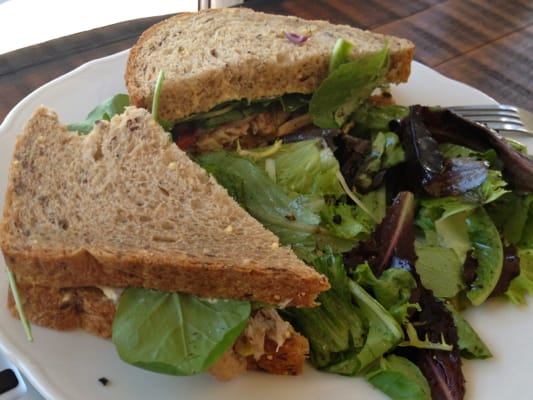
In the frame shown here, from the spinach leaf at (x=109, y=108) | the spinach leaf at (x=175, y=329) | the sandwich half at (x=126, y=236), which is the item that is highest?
the spinach leaf at (x=109, y=108)

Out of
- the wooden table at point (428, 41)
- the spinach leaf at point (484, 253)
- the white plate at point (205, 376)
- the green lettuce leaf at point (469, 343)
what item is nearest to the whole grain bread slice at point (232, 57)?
the wooden table at point (428, 41)

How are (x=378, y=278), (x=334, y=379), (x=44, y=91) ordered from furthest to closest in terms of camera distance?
(x=44, y=91)
(x=378, y=278)
(x=334, y=379)

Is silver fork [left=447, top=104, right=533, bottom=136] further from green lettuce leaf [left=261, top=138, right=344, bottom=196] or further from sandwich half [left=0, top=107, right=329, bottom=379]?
sandwich half [left=0, top=107, right=329, bottom=379]

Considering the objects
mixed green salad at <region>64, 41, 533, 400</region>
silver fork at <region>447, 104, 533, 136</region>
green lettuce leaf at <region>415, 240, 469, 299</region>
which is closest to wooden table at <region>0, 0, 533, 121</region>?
silver fork at <region>447, 104, 533, 136</region>

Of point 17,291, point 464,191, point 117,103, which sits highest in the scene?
point 117,103

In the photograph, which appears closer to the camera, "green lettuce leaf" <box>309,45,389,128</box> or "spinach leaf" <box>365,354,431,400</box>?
"spinach leaf" <box>365,354,431,400</box>

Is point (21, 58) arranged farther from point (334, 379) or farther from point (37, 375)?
point (334, 379)

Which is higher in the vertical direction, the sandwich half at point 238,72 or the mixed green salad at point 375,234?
the sandwich half at point 238,72

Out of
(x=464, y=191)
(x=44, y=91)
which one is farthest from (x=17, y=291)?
(x=464, y=191)

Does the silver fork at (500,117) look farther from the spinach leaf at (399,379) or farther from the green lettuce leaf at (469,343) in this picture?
the spinach leaf at (399,379)
